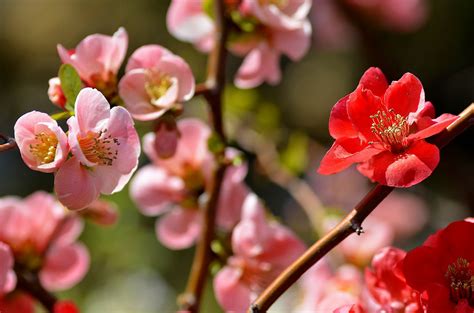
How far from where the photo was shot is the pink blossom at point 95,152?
49cm

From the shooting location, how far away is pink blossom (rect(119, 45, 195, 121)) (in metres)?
0.58

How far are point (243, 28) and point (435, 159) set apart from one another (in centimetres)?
31

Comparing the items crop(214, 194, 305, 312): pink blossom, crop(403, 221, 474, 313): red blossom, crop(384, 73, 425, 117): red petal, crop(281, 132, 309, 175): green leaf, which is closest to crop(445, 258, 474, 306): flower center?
crop(403, 221, 474, 313): red blossom

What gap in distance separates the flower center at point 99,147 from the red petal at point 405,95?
0.59 feet

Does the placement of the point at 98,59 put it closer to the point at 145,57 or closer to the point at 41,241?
the point at 145,57

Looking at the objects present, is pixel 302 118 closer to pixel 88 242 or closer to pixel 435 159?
pixel 88 242

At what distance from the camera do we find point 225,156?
2.37 ft

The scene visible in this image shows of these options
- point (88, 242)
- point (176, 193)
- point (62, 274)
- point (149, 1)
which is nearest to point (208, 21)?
point (176, 193)

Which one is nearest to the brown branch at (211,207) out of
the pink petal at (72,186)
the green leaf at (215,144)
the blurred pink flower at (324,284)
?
the green leaf at (215,144)

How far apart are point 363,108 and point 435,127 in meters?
0.05

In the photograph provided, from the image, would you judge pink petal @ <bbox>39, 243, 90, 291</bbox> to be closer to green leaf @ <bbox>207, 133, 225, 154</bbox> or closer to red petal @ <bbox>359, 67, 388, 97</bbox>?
green leaf @ <bbox>207, 133, 225, 154</bbox>

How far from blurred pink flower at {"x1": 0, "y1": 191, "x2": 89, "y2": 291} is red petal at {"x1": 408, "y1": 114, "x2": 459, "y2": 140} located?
398 millimetres

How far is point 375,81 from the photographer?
1.68ft

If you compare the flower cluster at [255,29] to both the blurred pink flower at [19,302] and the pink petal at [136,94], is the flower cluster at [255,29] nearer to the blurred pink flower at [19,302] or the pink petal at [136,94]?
the pink petal at [136,94]
